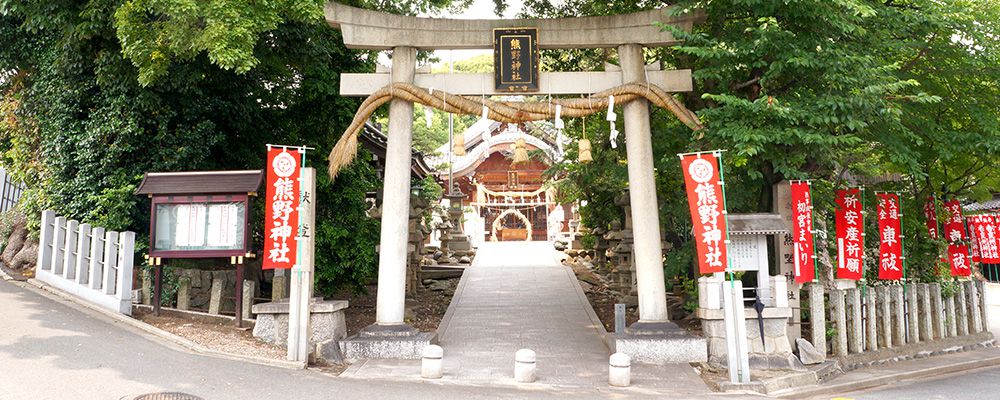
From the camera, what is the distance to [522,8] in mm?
14000

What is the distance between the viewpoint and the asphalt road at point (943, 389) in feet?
27.0

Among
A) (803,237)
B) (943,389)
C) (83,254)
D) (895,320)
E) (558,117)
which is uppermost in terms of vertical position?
(558,117)

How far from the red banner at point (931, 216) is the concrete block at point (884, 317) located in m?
3.19

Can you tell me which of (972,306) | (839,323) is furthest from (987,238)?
(839,323)

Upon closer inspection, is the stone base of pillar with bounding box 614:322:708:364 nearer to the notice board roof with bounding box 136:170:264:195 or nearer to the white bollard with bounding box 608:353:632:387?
the white bollard with bounding box 608:353:632:387

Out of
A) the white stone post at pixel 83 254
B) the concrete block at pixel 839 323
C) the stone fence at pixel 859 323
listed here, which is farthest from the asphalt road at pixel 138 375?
the concrete block at pixel 839 323

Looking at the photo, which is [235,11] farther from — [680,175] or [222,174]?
[680,175]

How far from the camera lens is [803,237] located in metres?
9.76

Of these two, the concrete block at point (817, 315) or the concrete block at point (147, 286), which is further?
the concrete block at point (147, 286)

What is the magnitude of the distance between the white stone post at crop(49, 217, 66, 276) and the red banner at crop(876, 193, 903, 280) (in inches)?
603

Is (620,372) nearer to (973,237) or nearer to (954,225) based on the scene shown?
(954,225)

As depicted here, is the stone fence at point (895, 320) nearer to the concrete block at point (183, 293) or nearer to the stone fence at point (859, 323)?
the stone fence at point (859, 323)

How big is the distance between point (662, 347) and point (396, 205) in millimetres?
4776

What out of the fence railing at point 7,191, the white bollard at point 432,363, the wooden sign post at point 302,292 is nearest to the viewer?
the white bollard at point 432,363
